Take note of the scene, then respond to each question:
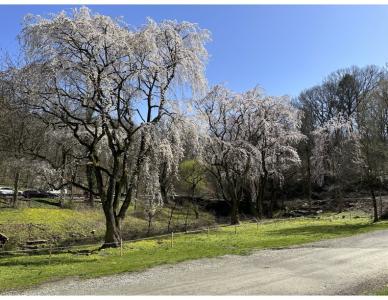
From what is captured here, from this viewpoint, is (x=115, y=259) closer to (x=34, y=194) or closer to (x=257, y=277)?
(x=257, y=277)

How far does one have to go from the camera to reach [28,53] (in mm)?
21125

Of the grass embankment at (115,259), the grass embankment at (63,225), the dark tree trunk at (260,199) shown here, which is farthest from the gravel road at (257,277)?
the dark tree trunk at (260,199)

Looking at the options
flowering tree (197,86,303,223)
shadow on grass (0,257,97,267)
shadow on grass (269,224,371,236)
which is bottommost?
shadow on grass (0,257,97,267)

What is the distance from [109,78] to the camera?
2206cm

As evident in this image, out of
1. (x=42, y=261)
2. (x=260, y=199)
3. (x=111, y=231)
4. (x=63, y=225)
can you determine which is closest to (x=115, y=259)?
(x=42, y=261)

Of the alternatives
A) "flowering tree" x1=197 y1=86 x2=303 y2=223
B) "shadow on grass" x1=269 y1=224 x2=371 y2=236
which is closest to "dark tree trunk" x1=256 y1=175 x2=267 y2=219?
"flowering tree" x1=197 y1=86 x2=303 y2=223

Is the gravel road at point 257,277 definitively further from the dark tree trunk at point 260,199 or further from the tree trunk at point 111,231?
the dark tree trunk at point 260,199

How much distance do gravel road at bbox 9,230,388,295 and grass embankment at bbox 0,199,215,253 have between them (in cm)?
1801

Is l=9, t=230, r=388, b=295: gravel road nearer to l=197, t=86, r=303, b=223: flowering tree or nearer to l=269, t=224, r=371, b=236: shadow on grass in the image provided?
l=269, t=224, r=371, b=236: shadow on grass

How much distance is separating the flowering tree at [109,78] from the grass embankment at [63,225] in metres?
11.5

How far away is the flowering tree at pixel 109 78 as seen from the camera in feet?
68.5

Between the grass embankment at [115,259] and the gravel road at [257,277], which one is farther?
the grass embankment at [115,259]

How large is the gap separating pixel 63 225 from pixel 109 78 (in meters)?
19.9

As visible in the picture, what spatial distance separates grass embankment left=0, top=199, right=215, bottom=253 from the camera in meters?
34.3
